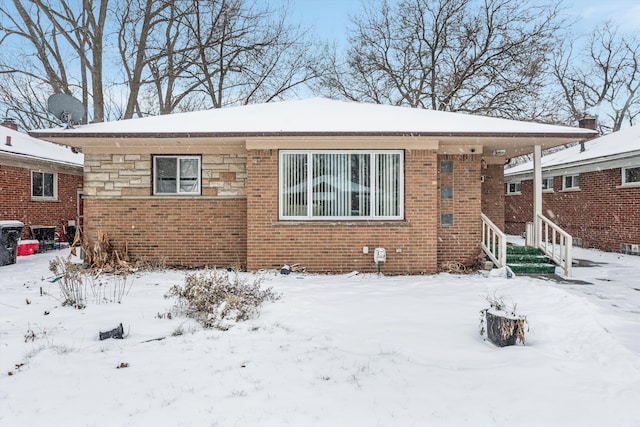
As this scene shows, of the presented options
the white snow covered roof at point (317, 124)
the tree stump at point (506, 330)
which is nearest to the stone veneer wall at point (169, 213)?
the white snow covered roof at point (317, 124)

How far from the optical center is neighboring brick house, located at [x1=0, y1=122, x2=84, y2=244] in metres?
12.3

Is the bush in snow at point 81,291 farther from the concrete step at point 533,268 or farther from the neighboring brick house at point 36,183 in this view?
the concrete step at point 533,268

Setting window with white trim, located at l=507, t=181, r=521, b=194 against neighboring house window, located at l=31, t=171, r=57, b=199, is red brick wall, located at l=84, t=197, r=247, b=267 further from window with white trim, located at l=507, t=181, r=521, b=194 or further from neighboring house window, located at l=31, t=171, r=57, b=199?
window with white trim, located at l=507, t=181, r=521, b=194

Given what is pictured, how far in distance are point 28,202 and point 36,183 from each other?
3.00 ft

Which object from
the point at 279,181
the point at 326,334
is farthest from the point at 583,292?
the point at 279,181

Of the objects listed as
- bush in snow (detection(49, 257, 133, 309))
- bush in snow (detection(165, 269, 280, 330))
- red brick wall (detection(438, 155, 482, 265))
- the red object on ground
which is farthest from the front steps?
the red object on ground

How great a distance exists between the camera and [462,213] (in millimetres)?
8992

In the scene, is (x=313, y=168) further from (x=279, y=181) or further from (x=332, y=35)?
(x=332, y=35)

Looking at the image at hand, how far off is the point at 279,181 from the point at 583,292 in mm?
6069

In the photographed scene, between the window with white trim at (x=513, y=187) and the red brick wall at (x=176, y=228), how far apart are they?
14.8 meters

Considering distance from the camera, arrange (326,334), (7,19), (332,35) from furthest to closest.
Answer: (332,35)
(7,19)
(326,334)

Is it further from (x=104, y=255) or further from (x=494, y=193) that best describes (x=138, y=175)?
(x=494, y=193)

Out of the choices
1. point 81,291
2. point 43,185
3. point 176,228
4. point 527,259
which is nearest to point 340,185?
point 176,228

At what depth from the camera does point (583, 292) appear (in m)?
6.71
